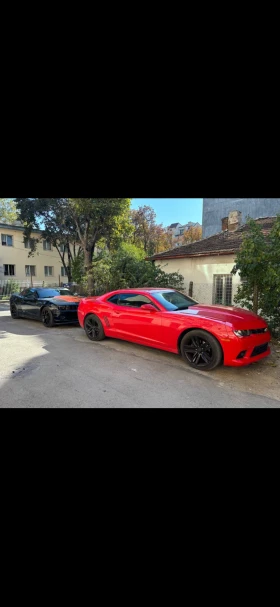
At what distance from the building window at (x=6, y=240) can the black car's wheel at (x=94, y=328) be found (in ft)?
68.3

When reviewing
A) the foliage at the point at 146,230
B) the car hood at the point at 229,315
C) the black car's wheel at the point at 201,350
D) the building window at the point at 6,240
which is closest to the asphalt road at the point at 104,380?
the black car's wheel at the point at 201,350

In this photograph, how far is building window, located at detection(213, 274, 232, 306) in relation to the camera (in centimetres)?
986

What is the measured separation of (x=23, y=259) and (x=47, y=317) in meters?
19.4

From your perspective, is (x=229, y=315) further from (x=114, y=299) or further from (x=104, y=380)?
(x=114, y=299)

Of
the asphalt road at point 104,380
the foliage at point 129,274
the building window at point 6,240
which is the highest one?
the building window at point 6,240

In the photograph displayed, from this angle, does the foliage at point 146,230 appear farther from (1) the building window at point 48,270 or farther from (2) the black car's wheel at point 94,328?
(2) the black car's wheel at point 94,328

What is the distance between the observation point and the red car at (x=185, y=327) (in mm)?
3943

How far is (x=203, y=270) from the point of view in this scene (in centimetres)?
1038

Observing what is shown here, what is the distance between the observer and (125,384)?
3594 millimetres

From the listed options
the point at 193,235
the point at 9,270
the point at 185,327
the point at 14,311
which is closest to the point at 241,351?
the point at 185,327

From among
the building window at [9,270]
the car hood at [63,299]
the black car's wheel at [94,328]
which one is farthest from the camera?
the building window at [9,270]
